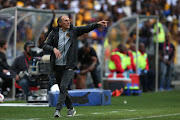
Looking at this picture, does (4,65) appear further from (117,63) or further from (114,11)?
(114,11)

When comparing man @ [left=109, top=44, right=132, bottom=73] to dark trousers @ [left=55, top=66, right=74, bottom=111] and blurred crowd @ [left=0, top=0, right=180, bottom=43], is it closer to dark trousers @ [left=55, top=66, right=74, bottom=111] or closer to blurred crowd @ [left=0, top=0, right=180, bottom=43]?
blurred crowd @ [left=0, top=0, right=180, bottom=43]

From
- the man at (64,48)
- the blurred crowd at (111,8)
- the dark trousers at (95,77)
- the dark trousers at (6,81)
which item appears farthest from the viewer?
the blurred crowd at (111,8)

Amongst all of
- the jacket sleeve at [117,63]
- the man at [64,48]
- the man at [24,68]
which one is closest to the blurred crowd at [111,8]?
the jacket sleeve at [117,63]

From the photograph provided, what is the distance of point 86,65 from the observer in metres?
20.9

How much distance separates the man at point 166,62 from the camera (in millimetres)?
24297

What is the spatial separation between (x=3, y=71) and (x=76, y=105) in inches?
153

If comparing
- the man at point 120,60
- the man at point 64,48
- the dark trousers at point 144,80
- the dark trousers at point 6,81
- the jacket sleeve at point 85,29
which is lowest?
the dark trousers at point 144,80

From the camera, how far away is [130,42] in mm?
23141

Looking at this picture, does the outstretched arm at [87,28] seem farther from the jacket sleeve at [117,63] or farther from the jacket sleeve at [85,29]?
the jacket sleeve at [117,63]

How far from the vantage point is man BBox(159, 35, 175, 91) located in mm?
24297

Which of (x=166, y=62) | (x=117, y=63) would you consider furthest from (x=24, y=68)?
(x=166, y=62)

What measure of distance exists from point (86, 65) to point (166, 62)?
4.99 m

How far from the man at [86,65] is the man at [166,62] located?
4.31 m

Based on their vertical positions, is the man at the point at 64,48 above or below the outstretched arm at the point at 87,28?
below
